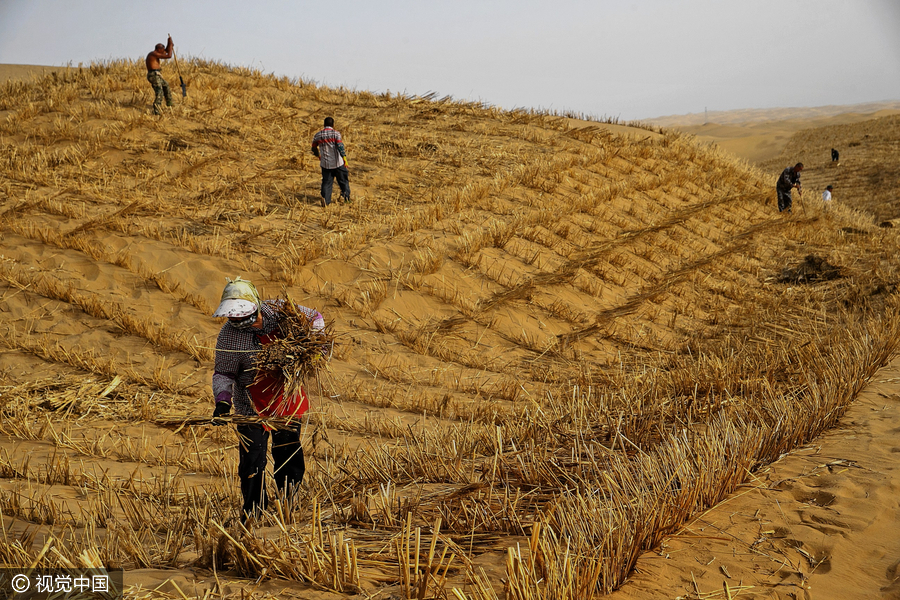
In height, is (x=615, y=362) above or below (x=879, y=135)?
below

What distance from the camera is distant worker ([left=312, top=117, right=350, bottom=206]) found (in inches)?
381

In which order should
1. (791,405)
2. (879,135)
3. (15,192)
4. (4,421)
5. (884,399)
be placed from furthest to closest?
1. (879,135)
2. (15,192)
3. (4,421)
4. (884,399)
5. (791,405)

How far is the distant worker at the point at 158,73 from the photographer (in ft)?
39.5

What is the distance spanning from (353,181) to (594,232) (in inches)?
186

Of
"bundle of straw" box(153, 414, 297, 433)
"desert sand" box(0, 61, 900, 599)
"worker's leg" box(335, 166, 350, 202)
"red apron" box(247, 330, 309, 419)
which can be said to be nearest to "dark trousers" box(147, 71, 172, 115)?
"desert sand" box(0, 61, 900, 599)

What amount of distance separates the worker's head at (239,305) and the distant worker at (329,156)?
6.53m

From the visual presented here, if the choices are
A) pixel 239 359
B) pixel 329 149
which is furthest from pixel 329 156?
pixel 239 359

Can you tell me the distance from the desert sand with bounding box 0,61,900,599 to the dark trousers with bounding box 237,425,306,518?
151 mm

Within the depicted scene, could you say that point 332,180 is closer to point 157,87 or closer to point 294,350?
point 157,87

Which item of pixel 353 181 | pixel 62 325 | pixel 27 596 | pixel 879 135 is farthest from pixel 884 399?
pixel 879 135

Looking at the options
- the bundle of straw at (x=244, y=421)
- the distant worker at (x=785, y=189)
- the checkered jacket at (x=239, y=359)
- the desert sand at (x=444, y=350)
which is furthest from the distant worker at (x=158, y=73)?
the distant worker at (x=785, y=189)

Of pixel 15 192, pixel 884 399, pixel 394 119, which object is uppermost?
pixel 394 119

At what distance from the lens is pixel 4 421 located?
4629mm

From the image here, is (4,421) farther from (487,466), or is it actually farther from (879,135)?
(879,135)
